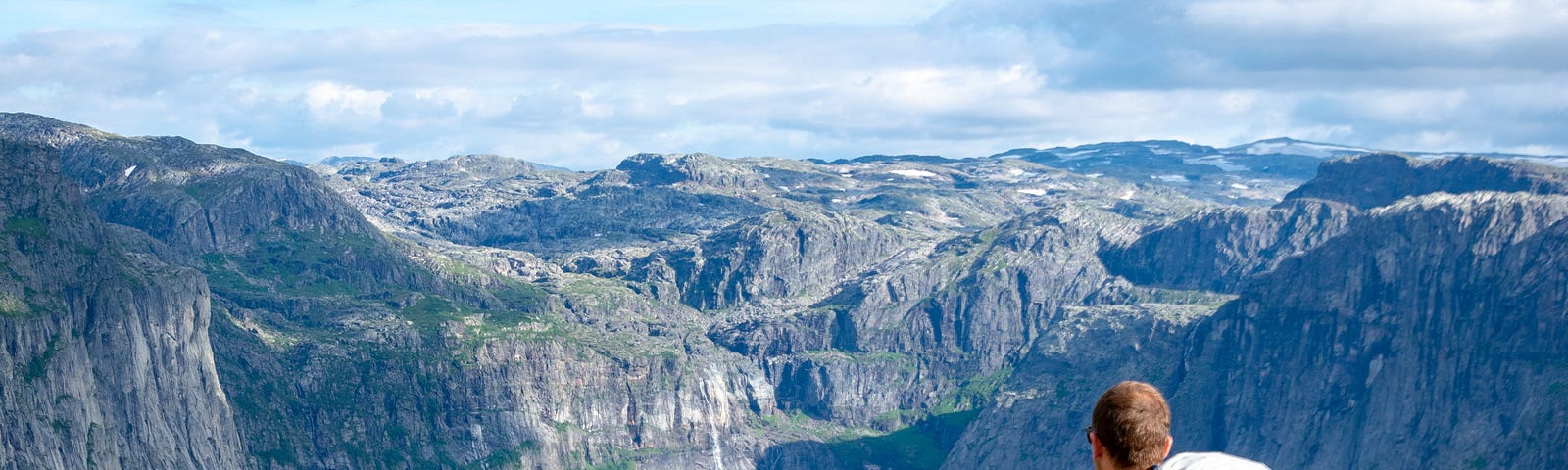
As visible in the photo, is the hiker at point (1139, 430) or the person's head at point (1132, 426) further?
the person's head at point (1132, 426)

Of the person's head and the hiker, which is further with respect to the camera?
the person's head

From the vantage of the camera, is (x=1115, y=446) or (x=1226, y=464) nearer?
(x=1226, y=464)
